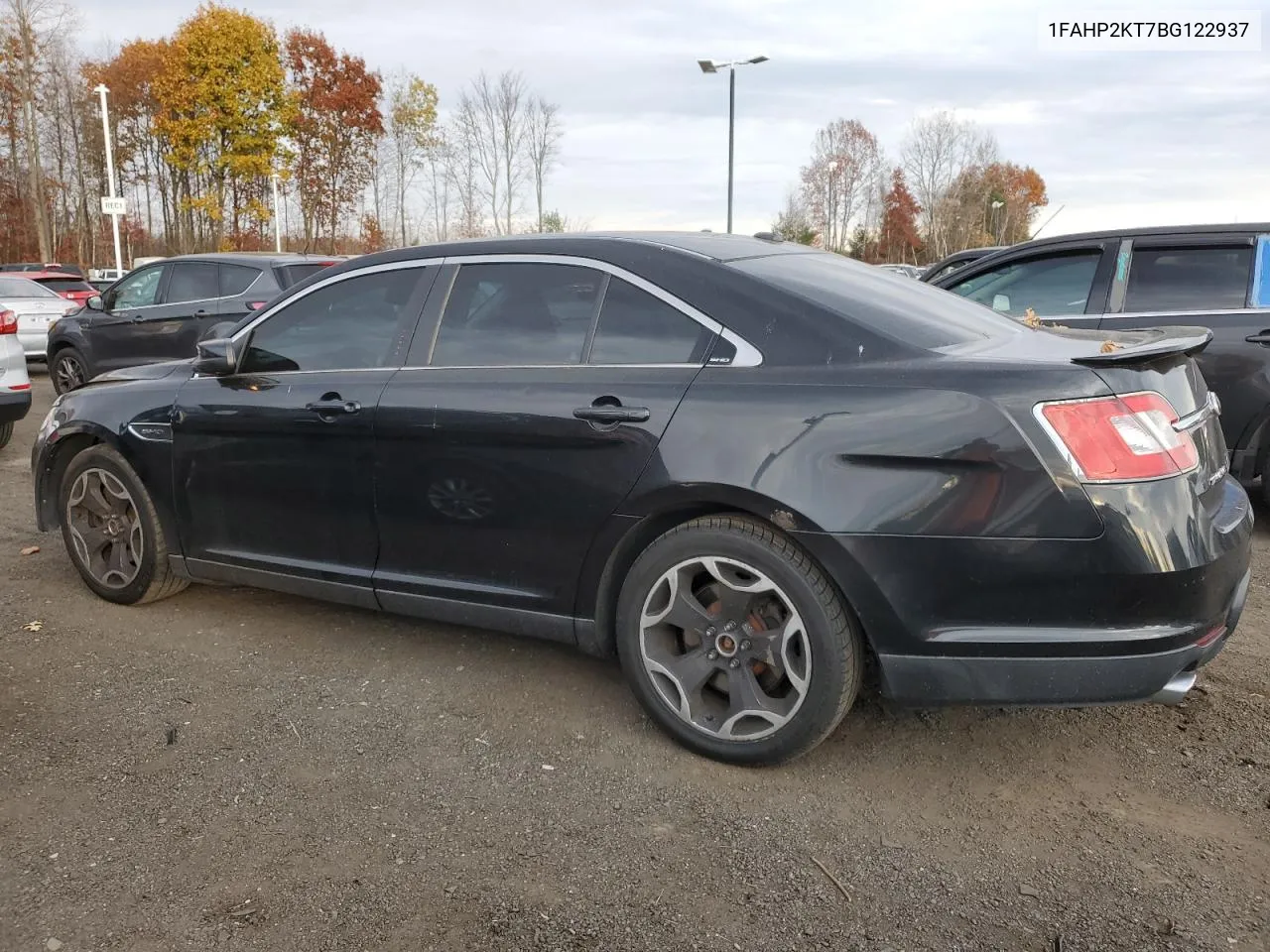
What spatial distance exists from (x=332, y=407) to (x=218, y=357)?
2.34ft

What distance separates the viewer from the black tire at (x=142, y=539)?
4238 millimetres

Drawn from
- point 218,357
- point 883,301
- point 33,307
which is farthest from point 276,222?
point 883,301

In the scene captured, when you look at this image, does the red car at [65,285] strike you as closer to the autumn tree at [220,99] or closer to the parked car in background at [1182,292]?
the parked car in background at [1182,292]

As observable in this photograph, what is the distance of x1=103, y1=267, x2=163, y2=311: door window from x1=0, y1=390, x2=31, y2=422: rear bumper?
2.66m

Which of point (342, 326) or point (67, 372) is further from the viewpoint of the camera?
point (67, 372)

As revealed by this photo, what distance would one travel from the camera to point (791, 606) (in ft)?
9.10

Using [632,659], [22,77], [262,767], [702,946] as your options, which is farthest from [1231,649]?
[22,77]

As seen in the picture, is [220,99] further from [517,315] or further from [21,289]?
[517,315]

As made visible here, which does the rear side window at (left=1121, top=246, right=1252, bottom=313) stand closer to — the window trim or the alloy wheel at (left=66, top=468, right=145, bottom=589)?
the window trim

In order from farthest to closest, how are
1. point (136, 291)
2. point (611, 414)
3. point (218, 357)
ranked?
point (136, 291) → point (218, 357) → point (611, 414)

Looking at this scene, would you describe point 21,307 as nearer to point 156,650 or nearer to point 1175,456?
point 156,650

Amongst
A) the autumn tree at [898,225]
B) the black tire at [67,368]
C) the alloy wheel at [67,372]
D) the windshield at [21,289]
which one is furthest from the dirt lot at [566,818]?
the autumn tree at [898,225]

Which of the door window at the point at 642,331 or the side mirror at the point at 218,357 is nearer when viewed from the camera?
the door window at the point at 642,331

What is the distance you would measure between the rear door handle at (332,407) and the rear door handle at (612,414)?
0.96m
